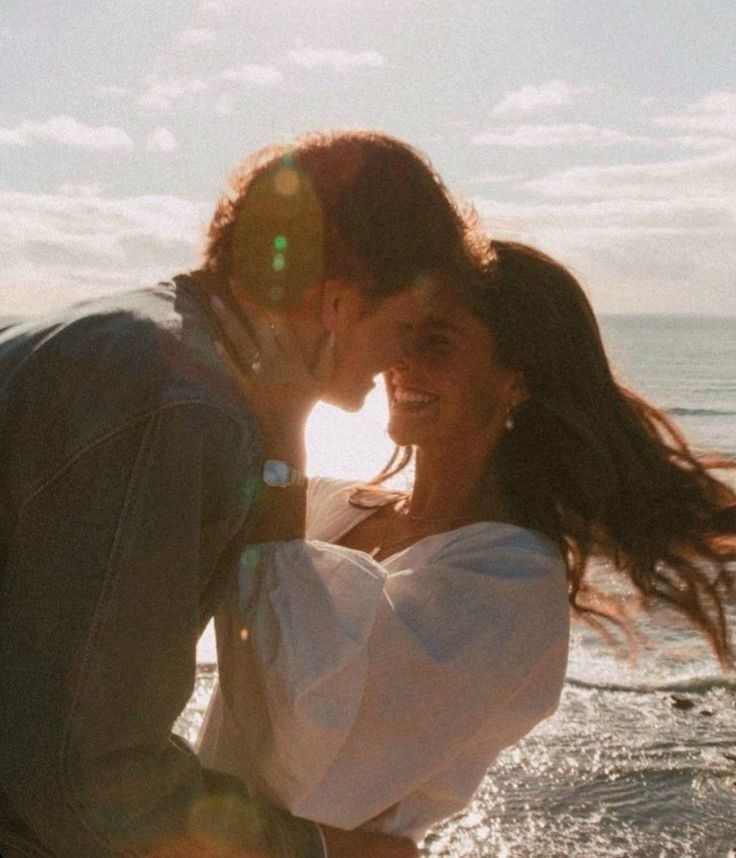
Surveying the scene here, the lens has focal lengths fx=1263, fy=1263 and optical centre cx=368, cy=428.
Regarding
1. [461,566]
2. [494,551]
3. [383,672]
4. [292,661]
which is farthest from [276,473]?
[494,551]

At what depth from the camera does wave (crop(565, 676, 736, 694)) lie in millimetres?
9641

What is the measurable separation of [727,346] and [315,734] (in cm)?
8755

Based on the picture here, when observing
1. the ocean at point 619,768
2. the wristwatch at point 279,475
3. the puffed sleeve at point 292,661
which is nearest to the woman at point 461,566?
the puffed sleeve at point 292,661

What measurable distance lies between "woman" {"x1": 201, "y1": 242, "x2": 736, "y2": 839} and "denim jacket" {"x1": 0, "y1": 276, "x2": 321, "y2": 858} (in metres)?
0.55

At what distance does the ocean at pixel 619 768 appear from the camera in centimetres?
672

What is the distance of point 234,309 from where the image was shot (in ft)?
7.76

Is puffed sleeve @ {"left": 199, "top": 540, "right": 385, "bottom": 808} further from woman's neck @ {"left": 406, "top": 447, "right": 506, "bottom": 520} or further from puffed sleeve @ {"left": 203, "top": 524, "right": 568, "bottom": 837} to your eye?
woman's neck @ {"left": 406, "top": 447, "right": 506, "bottom": 520}

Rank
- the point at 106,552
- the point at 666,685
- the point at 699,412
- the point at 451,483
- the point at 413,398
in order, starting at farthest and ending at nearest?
1. the point at 699,412
2. the point at 666,685
3. the point at 451,483
4. the point at 413,398
5. the point at 106,552

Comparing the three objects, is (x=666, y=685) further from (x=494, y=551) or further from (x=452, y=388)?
(x=494, y=551)

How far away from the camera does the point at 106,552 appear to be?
1.82 metres

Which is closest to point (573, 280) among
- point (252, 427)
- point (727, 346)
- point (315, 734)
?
point (315, 734)

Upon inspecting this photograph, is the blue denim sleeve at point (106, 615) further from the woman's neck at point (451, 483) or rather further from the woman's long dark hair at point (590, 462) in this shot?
the woman's neck at point (451, 483)

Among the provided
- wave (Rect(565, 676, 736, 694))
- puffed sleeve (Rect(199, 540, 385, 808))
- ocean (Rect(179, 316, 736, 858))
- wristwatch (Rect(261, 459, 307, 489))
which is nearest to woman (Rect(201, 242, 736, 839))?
puffed sleeve (Rect(199, 540, 385, 808))

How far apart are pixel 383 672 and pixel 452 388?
138 cm
